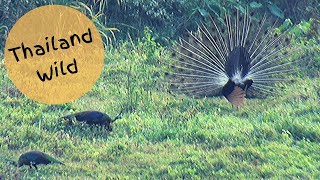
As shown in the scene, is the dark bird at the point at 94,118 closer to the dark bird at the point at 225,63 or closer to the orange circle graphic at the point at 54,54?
the orange circle graphic at the point at 54,54

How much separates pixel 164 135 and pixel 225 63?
5.26 feet

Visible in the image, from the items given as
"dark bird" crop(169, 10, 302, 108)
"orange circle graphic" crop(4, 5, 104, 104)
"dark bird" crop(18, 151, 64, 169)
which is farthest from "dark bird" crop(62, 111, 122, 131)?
"dark bird" crop(169, 10, 302, 108)

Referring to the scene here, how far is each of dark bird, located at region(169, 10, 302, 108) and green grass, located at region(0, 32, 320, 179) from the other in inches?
6.2

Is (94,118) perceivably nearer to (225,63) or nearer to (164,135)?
(164,135)

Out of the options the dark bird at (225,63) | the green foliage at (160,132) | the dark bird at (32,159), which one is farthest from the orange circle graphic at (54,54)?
the dark bird at (32,159)

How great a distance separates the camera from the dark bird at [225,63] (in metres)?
7.48

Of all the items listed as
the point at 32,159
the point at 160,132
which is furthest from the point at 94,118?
the point at 32,159

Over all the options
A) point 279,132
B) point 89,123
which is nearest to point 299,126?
point 279,132

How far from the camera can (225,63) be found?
749 cm

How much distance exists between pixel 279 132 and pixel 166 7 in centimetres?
442

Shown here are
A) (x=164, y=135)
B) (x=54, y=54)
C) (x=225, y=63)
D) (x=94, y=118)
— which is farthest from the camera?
(x=54, y=54)

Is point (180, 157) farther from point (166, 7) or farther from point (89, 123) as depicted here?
point (166, 7)

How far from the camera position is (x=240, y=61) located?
294 inches

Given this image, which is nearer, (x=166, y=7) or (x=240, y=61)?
(x=240, y=61)
